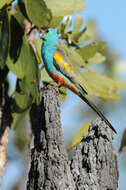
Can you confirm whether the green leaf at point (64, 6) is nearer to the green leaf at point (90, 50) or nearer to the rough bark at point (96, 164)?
the green leaf at point (90, 50)

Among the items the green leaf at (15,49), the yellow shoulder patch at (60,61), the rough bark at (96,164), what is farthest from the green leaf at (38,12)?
the rough bark at (96,164)

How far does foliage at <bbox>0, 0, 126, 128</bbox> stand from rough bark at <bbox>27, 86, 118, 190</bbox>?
125cm

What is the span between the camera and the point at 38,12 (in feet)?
11.3

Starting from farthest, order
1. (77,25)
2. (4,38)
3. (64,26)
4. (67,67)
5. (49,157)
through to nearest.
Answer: (77,25), (64,26), (67,67), (4,38), (49,157)

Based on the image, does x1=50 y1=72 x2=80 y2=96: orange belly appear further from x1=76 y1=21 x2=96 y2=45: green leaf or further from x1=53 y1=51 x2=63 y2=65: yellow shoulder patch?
x1=76 y1=21 x2=96 y2=45: green leaf

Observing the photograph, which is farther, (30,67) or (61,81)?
(61,81)

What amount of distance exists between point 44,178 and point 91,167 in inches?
9.3

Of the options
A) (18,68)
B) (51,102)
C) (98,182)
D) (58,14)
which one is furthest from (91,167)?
(58,14)

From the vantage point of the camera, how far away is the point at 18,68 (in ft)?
12.0

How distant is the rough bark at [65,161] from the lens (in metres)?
2.15

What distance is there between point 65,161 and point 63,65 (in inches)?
68.6

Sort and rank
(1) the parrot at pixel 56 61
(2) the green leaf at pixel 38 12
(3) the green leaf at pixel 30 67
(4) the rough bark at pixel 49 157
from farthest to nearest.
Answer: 1. (1) the parrot at pixel 56 61
2. (3) the green leaf at pixel 30 67
3. (2) the green leaf at pixel 38 12
4. (4) the rough bark at pixel 49 157

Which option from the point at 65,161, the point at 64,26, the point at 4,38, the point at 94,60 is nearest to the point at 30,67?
the point at 4,38

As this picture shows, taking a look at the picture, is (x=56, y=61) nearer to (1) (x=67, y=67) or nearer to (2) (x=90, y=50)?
(1) (x=67, y=67)
